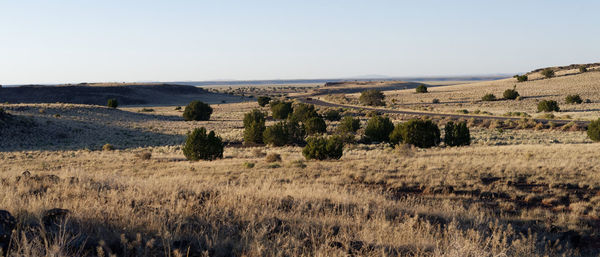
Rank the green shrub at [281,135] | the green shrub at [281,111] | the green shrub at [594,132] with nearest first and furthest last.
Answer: the green shrub at [594,132] → the green shrub at [281,135] → the green shrub at [281,111]

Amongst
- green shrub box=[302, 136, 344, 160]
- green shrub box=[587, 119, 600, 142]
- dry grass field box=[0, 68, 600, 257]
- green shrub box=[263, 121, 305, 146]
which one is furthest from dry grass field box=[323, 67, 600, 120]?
dry grass field box=[0, 68, 600, 257]

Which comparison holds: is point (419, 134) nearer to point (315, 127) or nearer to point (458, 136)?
point (458, 136)

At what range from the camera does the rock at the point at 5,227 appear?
4.51 meters

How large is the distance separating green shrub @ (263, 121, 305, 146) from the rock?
93.9ft

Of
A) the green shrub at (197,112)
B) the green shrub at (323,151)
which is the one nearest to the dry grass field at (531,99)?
the green shrub at (197,112)

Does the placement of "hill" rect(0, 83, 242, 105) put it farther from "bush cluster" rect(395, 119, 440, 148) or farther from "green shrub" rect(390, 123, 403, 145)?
"bush cluster" rect(395, 119, 440, 148)

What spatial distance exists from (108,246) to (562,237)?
8.77m

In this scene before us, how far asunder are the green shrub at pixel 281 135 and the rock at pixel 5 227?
93.9 ft

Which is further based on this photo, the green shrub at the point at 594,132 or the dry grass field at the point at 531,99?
the dry grass field at the point at 531,99

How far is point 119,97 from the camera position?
113 metres

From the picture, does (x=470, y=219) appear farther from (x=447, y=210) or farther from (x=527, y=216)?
(x=527, y=216)

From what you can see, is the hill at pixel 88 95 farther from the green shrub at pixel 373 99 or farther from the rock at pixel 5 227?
the rock at pixel 5 227

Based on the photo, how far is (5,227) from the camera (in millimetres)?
4859

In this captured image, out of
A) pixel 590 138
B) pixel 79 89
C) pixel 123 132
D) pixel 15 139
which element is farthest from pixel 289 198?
pixel 79 89
